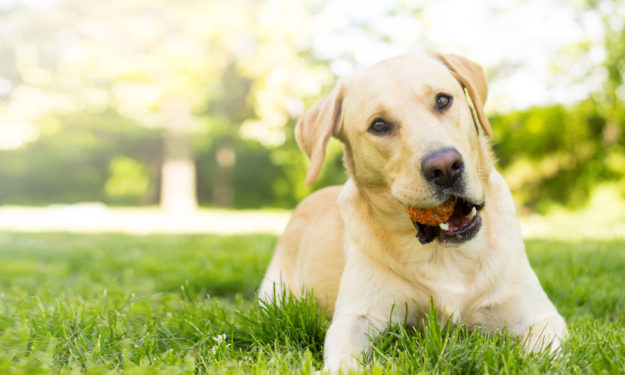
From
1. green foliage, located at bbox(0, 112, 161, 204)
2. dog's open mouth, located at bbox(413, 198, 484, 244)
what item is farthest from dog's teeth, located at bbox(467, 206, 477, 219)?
green foliage, located at bbox(0, 112, 161, 204)

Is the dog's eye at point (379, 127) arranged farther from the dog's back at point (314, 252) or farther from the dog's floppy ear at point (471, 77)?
the dog's back at point (314, 252)

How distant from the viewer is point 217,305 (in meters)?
2.88

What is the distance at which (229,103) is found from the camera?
21938mm

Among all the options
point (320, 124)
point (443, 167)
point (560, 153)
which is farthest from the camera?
point (560, 153)

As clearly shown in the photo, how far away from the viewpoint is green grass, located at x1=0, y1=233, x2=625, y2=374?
6.46 feet

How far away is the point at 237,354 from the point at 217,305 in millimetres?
641

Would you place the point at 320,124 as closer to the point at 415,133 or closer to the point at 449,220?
the point at 415,133

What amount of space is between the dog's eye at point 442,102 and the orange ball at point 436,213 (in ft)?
1.60

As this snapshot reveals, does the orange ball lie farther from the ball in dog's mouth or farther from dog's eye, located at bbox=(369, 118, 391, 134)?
dog's eye, located at bbox=(369, 118, 391, 134)

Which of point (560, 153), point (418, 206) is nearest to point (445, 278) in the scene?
point (418, 206)

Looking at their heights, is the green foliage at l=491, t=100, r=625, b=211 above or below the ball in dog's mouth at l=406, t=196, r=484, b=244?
above

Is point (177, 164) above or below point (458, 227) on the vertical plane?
above

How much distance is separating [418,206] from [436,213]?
0.15m

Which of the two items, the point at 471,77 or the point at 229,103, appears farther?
the point at 229,103
